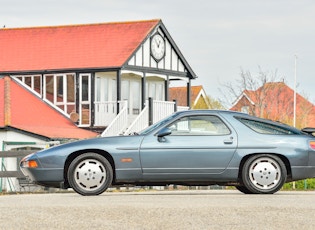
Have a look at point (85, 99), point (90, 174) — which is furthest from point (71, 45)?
point (90, 174)

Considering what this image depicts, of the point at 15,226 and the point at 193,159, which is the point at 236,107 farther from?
the point at 15,226

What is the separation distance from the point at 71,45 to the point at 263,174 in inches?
1114

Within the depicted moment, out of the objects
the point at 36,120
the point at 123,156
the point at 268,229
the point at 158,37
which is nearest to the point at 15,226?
the point at 268,229

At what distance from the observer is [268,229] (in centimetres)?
932

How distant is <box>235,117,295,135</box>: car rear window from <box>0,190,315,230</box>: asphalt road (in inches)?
63.1

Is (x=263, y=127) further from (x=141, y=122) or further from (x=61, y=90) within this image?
(x=61, y=90)

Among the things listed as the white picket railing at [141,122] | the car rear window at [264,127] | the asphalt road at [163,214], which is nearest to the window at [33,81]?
the white picket railing at [141,122]

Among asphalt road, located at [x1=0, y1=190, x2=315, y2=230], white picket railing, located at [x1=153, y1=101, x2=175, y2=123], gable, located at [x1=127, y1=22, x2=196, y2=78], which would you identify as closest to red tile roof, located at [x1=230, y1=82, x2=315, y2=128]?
gable, located at [x1=127, y1=22, x2=196, y2=78]

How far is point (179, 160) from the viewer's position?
555 inches

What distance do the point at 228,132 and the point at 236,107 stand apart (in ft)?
194

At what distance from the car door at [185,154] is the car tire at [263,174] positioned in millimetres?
361

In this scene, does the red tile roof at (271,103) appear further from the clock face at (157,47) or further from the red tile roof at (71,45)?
the red tile roof at (71,45)

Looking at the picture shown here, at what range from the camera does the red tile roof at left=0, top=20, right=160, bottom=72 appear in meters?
39.5

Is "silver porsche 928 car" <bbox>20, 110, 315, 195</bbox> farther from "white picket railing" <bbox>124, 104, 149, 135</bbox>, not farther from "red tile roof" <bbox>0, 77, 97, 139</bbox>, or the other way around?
"white picket railing" <bbox>124, 104, 149, 135</bbox>
